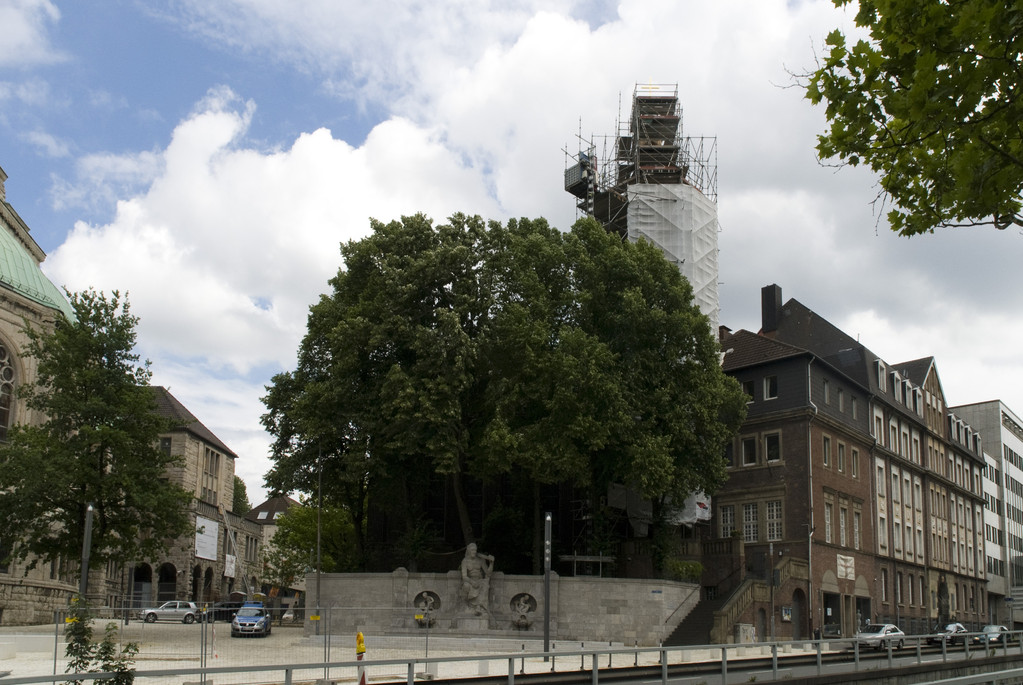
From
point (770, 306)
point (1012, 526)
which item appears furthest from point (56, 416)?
point (1012, 526)

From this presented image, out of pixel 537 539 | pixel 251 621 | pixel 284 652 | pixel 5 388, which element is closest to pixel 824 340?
pixel 537 539

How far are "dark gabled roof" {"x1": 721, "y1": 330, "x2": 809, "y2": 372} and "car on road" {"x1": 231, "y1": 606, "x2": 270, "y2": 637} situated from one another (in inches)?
1007

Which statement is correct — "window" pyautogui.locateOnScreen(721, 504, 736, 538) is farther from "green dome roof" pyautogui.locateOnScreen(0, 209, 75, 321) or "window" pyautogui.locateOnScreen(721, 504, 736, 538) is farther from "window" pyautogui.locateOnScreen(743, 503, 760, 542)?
"green dome roof" pyautogui.locateOnScreen(0, 209, 75, 321)

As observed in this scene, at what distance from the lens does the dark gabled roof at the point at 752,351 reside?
168ft

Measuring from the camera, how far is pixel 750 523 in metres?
50.3

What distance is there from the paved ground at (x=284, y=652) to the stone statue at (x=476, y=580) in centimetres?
177

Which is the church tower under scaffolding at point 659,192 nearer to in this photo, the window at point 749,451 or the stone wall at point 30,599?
the window at point 749,451

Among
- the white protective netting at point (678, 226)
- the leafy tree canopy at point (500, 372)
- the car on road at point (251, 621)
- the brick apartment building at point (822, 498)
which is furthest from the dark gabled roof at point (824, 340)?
Answer: the car on road at point (251, 621)

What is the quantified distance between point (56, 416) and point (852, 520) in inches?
1460

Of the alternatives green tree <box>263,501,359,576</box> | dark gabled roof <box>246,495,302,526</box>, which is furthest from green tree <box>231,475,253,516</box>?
green tree <box>263,501,359,576</box>

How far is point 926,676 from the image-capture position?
25.1 meters

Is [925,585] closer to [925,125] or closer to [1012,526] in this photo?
[1012,526]

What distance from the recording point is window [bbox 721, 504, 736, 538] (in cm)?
5112

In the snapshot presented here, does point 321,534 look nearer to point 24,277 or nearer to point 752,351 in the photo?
point 24,277
